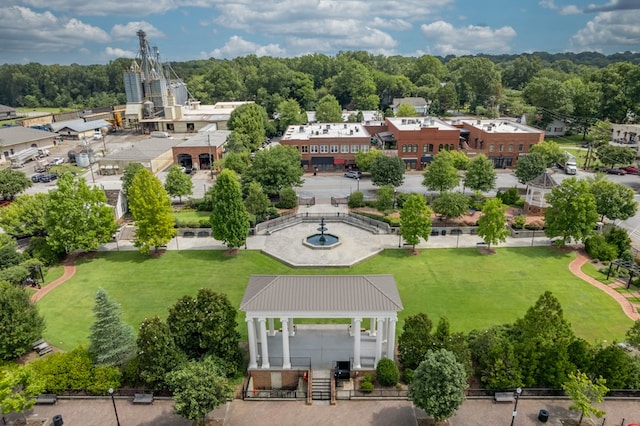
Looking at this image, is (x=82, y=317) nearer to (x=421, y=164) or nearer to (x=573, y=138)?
(x=421, y=164)

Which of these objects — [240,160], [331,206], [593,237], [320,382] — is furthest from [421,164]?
[320,382]

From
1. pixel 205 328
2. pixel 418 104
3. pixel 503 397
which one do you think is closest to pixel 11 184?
pixel 205 328

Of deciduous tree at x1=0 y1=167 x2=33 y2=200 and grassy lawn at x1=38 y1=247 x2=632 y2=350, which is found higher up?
deciduous tree at x1=0 y1=167 x2=33 y2=200

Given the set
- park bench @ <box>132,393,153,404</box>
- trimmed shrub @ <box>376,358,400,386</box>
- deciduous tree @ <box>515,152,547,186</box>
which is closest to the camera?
park bench @ <box>132,393,153,404</box>

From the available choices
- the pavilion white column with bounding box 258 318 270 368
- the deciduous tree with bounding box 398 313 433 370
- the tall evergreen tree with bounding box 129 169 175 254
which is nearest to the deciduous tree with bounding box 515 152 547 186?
the deciduous tree with bounding box 398 313 433 370

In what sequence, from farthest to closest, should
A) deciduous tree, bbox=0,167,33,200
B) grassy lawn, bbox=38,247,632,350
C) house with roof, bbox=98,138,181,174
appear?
house with roof, bbox=98,138,181,174, deciduous tree, bbox=0,167,33,200, grassy lawn, bbox=38,247,632,350

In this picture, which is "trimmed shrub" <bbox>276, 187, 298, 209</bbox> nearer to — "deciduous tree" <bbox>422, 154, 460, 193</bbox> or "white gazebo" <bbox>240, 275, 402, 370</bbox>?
"deciduous tree" <bbox>422, 154, 460, 193</bbox>

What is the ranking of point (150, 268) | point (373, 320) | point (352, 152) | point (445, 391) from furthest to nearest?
1. point (352, 152)
2. point (150, 268)
3. point (373, 320)
4. point (445, 391)

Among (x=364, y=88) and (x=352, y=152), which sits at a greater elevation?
(x=364, y=88)

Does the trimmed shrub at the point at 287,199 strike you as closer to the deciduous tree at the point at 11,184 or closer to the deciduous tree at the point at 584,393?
the deciduous tree at the point at 11,184
